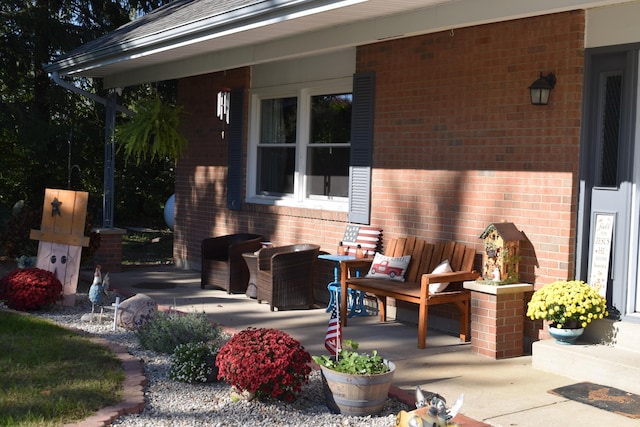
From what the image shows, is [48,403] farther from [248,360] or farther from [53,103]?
[53,103]

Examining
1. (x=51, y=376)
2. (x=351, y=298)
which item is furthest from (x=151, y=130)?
(x=51, y=376)

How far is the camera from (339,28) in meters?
7.28

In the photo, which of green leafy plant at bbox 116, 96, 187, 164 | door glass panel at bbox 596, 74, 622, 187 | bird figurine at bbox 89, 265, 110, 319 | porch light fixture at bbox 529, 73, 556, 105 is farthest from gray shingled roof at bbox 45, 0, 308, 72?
bird figurine at bbox 89, 265, 110, 319

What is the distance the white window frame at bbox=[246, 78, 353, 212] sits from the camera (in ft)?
29.9

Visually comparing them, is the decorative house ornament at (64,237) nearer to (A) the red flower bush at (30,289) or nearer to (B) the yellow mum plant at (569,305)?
(A) the red flower bush at (30,289)

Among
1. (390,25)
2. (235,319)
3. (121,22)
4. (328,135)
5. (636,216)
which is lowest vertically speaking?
(235,319)

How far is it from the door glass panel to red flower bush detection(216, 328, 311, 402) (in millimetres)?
3017

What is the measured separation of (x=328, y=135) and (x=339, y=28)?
7.12ft

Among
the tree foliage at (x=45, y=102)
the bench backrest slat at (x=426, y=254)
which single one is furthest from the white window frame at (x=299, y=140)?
the tree foliage at (x=45, y=102)

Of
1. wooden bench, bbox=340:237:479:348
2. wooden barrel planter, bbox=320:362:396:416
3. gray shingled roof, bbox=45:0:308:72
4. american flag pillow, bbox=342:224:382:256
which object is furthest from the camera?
american flag pillow, bbox=342:224:382:256

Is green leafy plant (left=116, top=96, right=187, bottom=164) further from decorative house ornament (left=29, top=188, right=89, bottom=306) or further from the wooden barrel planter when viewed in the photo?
the wooden barrel planter

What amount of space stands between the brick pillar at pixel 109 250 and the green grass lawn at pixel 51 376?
4.10m

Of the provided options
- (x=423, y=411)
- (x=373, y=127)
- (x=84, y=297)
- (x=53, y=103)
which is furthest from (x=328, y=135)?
(x=53, y=103)

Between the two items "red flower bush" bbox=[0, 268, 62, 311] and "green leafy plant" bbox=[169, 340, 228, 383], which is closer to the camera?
"green leafy plant" bbox=[169, 340, 228, 383]
